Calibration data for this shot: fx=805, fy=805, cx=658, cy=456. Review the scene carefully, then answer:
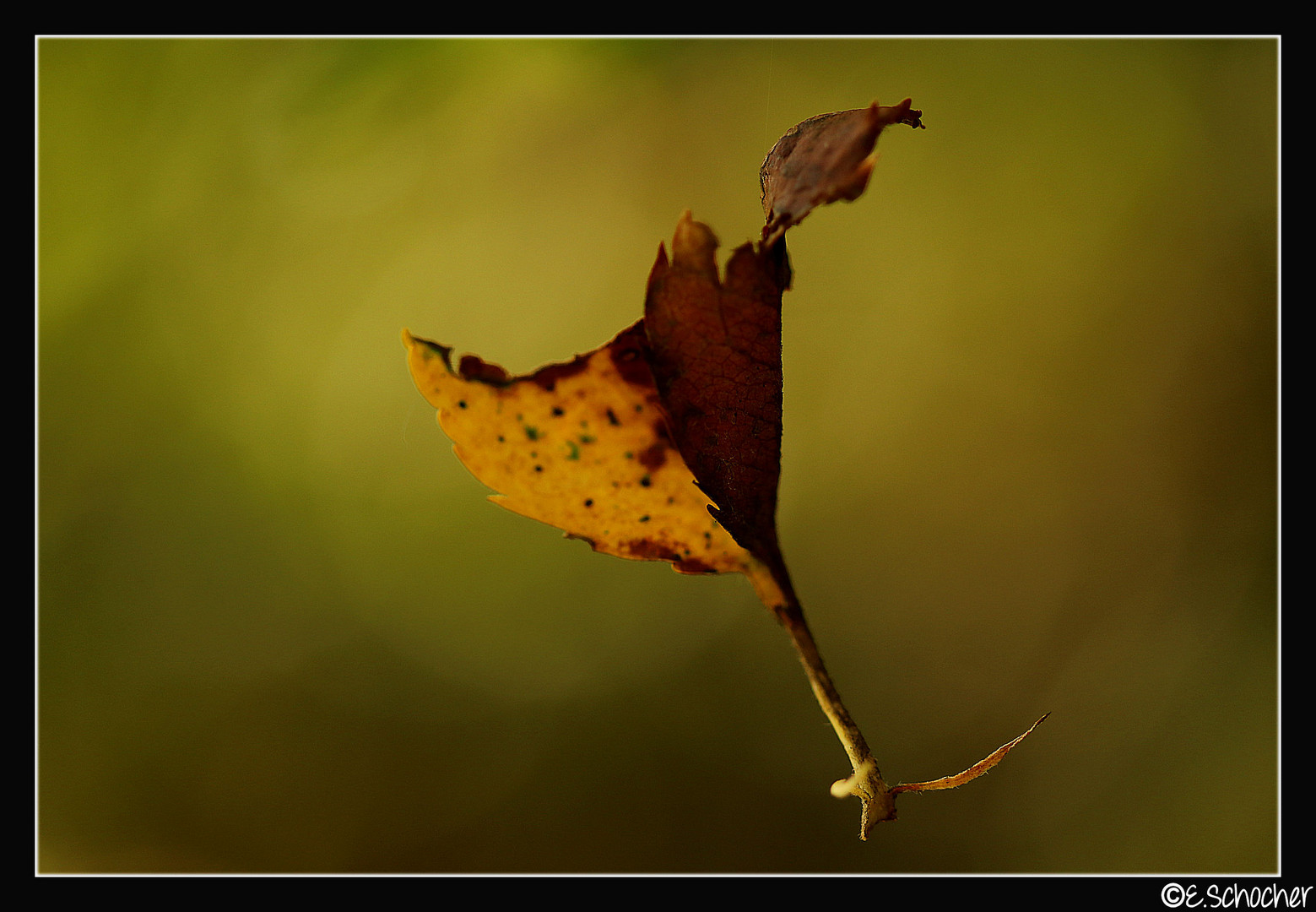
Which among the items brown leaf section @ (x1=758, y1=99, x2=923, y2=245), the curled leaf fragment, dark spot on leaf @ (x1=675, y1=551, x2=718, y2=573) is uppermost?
brown leaf section @ (x1=758, y1=99, x2=923, y2=245)

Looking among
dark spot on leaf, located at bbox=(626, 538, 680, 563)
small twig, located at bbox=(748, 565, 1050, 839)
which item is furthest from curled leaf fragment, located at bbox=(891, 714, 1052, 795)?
dark spot on leaf, located at bbox=(626, 538, 680, 563)

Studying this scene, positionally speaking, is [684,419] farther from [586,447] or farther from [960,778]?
[960,778]

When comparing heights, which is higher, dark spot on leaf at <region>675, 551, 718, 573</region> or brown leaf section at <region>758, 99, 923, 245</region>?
brown leaf section at <region>758, 99, 923, 245</region>

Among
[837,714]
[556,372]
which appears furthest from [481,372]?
[837,714]

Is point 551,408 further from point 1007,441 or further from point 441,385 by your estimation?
point 1007,441

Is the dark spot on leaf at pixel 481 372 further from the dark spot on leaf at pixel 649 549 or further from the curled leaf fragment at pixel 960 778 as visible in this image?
the curled leaf fragment at pixel 960 778

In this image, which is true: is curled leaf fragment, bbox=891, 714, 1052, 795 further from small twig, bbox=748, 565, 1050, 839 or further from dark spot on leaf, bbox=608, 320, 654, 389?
dark spot on leaf, bbox=608, 320, 654, 389

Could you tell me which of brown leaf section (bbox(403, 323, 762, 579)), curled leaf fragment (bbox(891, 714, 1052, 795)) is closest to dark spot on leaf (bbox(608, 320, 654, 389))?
brown leaf section (bbox(403, 323, 762, 579))
